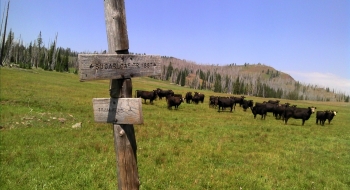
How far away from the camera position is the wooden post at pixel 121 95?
4.26m

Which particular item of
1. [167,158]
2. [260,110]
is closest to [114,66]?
[167,158]

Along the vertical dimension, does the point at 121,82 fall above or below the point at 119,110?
above

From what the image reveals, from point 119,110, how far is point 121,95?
10.1 inches

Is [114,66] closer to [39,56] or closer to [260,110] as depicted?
[260,110]

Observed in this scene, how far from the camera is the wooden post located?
426 cm

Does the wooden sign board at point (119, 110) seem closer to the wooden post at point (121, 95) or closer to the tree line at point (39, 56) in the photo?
the wooden post at point (121, 95)

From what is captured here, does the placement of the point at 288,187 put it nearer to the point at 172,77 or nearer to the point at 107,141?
the point at 107,141

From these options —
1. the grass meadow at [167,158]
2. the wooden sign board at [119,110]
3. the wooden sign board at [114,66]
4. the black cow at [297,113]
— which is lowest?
the grass meadow at [167,158]

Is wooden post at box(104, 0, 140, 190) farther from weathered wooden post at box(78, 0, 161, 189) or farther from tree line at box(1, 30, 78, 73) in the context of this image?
tree line at box(1, 30, 78, 73)

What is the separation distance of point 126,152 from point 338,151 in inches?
531

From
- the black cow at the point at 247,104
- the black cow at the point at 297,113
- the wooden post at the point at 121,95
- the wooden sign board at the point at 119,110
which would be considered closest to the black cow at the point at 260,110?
the black cow at the point at 297,113

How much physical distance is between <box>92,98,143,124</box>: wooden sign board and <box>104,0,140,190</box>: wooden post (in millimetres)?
121

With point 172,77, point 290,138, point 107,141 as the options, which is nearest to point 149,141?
point 107,141

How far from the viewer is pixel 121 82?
14.0 feet
